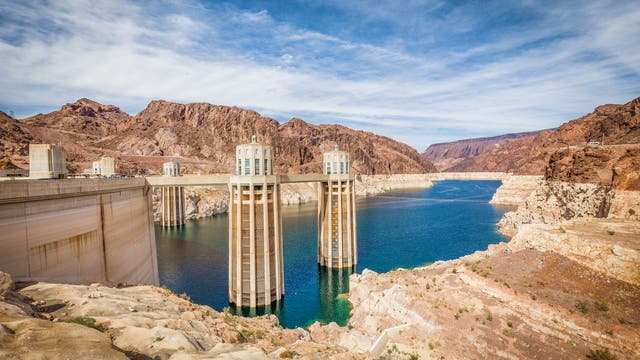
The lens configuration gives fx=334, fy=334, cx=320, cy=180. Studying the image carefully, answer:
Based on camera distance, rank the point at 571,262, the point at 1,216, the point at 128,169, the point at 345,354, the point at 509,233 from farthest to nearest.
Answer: the point at 128,169 → the point at 509,233 → the point at 571,262 → the point at 1,216 → the point at 345,354

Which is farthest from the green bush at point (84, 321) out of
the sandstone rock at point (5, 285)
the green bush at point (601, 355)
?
the green bush at point (601, 355)

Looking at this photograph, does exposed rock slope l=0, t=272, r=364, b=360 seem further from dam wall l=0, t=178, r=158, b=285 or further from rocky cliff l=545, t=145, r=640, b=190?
Result: rocky cliff l=545, t=145, r=640, b=190

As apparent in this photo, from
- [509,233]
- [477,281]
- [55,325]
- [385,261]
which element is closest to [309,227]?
[385,261]

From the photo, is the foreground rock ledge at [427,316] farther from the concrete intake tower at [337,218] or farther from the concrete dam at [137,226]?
the concrete intake tower at [337,218]

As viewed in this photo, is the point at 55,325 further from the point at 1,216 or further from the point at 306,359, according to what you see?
the point at 1,216

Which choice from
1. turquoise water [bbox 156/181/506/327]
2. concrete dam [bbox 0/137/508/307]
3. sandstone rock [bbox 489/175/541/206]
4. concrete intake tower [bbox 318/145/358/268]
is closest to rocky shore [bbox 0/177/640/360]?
concrete dam [bbox 0/137/508/307]

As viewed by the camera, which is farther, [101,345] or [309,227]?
Result: [309,227]

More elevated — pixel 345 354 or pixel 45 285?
pixel 45 285
